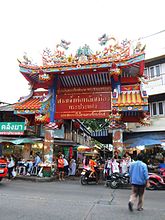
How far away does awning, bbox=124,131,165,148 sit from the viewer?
48.3ft

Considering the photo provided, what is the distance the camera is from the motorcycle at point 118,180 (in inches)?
431

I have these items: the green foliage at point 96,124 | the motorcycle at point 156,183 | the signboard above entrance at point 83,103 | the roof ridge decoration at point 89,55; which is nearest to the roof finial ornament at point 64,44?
the roof ridge decoration at point 89,55

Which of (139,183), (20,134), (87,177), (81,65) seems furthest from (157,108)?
(139,183)

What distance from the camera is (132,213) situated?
19.0 ft

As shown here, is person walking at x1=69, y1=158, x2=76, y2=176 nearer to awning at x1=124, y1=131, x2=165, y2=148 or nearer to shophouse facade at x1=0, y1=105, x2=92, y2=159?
shophouse facade at x1=0, y1=105, x2=92, y2=159

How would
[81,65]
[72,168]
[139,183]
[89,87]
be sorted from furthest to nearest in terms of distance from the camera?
[72,168], [89,87], [81,65], [139,183]

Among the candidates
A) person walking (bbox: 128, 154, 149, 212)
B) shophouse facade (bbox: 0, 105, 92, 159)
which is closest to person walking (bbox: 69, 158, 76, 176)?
shophouse facade (bbox: 0, 105, 92, 159)

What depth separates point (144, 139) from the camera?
617 inches

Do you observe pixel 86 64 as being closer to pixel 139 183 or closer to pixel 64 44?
pixel 64 44

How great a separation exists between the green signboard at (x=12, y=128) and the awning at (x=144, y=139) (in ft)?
30.0

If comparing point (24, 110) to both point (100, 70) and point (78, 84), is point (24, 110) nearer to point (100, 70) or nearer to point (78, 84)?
point (78, 84)

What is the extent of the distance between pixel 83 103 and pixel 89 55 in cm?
309

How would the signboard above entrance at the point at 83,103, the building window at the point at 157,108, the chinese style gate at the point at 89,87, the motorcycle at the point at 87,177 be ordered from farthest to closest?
the building window at the point at 157,108 → the signboard above entrance at the point at 83,103 → the chinese style gate at the point at 89,87 → the motorcycle at the point at 87,177

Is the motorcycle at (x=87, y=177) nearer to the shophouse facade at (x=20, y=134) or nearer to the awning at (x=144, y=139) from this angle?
the awning at (x=144, y=139)
